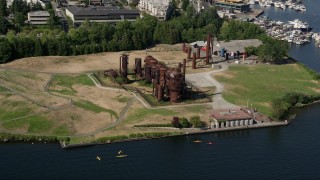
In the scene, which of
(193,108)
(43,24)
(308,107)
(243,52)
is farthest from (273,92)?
(43,24)

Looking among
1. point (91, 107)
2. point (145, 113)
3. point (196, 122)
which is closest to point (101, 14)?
point (91, 107)

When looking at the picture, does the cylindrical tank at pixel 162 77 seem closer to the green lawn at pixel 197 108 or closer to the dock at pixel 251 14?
the green lawn at pixel 197 108

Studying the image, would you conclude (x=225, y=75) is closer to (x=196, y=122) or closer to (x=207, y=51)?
(x=207, y=51)

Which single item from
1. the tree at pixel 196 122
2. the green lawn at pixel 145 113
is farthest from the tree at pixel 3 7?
the tree at pixel 196 122

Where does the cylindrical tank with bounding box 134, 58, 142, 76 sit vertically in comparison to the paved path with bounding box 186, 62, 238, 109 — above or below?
above

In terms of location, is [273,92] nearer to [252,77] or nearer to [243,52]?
[252,77]

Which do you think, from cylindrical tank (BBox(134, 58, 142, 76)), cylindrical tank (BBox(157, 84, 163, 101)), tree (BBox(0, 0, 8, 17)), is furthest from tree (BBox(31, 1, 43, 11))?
cylindrical tank (BBox(157, 84, 163, 101))

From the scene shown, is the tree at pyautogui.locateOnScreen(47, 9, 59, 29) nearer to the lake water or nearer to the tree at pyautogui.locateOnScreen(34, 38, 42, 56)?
the tree at pyautogui.locateOnScreen(34, 38, 42, 56)

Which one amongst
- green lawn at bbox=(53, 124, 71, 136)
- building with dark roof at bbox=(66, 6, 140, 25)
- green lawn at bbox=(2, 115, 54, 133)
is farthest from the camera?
building with dark roof at bbox=(66, 6, 140, 25)
